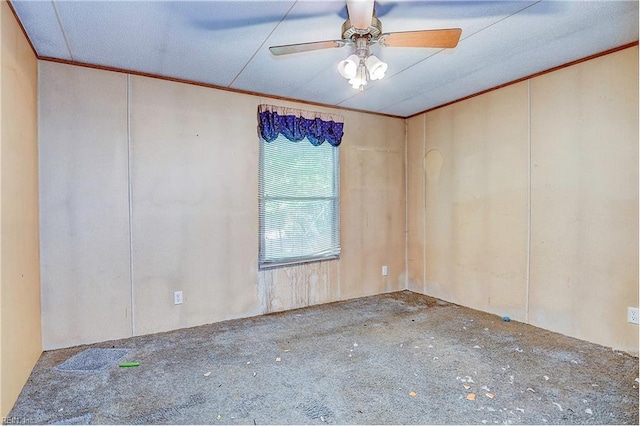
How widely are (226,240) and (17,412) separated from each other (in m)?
1.89

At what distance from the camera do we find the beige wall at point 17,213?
6.26ft

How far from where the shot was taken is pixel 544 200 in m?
3.14

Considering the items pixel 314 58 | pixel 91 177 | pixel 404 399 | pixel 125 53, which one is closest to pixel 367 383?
pixel 404 399

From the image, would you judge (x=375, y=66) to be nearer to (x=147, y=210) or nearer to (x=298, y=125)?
(x=298, y=125)

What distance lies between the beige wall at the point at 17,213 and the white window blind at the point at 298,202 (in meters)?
1.84

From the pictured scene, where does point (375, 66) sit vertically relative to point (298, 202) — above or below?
above

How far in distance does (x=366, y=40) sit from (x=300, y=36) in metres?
0.63

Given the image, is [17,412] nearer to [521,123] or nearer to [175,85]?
[175,85]

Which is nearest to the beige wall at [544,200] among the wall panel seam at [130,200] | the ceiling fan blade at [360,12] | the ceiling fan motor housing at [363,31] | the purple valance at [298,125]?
the purple valance at [298,125]

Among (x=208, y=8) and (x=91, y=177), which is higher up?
(x=208, y=8)

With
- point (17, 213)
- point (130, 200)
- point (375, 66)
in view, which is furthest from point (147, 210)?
point (375, 66)

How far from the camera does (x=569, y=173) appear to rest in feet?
9.69

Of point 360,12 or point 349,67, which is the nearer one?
point 360,12

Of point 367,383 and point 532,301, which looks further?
point 532,301
